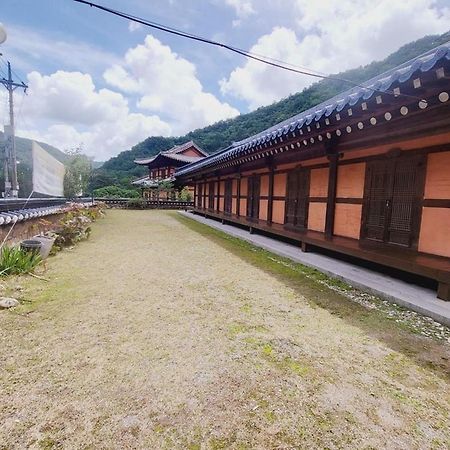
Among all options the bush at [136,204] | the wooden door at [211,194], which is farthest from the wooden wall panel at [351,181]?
the bush at [136,204]

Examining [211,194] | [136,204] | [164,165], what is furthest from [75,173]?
[164,165]

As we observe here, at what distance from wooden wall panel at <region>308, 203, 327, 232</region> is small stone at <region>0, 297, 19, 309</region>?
5573mm

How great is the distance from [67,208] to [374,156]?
8.45 m

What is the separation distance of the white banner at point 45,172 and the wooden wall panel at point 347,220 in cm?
575

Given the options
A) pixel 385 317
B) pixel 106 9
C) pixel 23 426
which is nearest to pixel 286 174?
pixel 385 317

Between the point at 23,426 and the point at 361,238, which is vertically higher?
the point at 361,238

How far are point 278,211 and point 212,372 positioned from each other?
6.45 meters

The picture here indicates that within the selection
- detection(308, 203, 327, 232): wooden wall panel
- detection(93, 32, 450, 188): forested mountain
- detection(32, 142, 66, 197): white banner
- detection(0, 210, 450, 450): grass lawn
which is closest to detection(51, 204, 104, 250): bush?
detection(32, 142, 66, 197): white banner

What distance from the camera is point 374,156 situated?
4.96 metres

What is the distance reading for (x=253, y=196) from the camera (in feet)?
32.2

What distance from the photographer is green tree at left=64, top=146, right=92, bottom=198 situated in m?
13.2

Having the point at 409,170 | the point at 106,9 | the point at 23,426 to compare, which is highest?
the point at 106,9

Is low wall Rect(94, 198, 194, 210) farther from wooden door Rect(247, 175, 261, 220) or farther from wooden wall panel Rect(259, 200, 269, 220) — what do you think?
wooden wall panel Rect(259, 200, 269, 220)

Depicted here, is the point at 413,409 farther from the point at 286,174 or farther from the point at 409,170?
the point at 286,174
